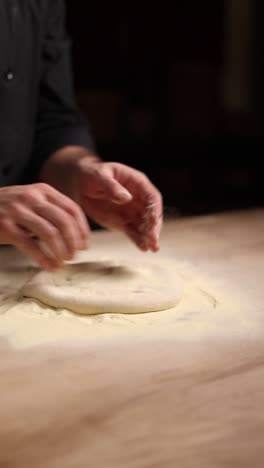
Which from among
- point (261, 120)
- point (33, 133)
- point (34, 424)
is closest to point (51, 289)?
point (34, 424)

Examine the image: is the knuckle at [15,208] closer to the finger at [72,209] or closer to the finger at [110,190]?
the finger at [72,209]

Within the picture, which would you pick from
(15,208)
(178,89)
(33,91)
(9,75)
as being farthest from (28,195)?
(178,89)

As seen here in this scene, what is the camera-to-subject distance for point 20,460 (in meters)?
0.68

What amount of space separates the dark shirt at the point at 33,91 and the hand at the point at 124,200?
0.33m


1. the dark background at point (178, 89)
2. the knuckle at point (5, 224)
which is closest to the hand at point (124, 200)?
the knuckle at point (5, 224)

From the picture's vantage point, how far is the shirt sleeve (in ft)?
5.69

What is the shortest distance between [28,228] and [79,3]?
9.93 feet

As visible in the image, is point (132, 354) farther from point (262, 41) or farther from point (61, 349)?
point (262, 41)

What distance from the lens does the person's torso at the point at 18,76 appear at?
161cm

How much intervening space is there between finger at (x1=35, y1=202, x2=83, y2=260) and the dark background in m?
2.61

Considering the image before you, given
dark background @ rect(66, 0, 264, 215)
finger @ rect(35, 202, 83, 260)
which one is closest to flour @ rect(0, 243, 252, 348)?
finger @ rect(35, 202, 83, 260)

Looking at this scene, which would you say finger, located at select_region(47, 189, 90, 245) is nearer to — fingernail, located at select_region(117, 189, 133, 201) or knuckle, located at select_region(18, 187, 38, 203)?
knuckle, located at select_region(18, 187, 38, 203)

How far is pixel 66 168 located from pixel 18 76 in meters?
0.30

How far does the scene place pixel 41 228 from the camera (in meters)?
1.03
